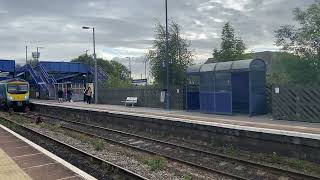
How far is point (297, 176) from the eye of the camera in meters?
11.0

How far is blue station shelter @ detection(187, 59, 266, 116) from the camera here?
23422 millimetres

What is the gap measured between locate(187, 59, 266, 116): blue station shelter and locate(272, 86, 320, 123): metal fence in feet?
5.33

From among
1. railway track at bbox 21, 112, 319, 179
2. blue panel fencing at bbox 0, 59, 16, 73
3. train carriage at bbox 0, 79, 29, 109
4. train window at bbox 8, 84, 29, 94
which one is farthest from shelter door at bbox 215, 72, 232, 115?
blue panel fencing at bbox 0, 59, 16, 73

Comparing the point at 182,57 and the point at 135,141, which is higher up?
the point at 182,57

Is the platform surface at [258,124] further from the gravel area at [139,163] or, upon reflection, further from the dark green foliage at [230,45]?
the dark green foliage at [230,45]

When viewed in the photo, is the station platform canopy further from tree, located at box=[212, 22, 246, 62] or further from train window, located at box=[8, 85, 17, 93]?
tree, located at box=[212, 22, 246, 62]

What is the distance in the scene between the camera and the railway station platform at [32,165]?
389 inches

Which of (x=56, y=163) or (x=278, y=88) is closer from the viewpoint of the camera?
(x=56, y=163)

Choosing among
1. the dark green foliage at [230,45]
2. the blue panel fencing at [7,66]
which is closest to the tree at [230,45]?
the dark green foliage at [230,45]

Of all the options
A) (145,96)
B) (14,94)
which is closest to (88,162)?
(145,96)

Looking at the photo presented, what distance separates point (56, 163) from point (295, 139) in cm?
659

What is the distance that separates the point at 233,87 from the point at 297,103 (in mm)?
5229

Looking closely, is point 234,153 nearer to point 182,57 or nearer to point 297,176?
point 297,176

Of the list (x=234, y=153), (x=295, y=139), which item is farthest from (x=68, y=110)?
(x=295, y=139)
